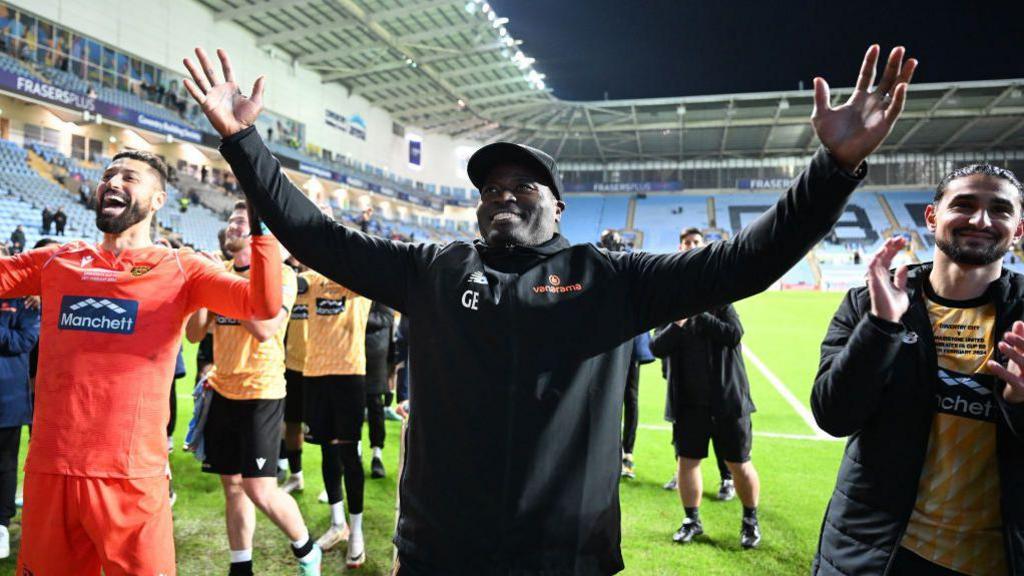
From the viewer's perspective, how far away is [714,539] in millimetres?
4285

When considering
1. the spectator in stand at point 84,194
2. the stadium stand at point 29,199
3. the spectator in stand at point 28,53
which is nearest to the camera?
the stadium stand at point 29,199

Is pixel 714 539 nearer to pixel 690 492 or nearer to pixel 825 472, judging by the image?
pixel 690 492

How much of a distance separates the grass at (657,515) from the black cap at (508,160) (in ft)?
9.48

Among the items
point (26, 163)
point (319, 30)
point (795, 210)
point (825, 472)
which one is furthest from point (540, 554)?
point (319, 30)

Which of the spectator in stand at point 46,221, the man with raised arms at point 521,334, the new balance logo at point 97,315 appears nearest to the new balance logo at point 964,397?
the man with raised arms at point 521,334

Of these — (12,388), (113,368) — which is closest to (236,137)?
(113,368)

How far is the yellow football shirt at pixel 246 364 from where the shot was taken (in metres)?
3.64

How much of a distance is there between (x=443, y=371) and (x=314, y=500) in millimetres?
3843

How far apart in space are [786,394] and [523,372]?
9183 millimetres

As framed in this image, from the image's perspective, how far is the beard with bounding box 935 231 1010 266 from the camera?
195 centimetres

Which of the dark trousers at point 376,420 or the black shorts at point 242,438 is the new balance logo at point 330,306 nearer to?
the black shorts at point 242,438

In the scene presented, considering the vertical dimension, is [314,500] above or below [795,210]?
below

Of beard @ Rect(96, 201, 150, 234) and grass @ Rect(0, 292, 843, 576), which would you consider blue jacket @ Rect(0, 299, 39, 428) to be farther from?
beard @ Rect(96, 201, 150, 234)

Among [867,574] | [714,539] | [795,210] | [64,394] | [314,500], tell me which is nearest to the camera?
[795,210]
